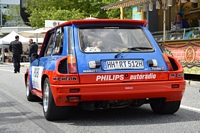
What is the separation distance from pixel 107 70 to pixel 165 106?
1325 millimetres

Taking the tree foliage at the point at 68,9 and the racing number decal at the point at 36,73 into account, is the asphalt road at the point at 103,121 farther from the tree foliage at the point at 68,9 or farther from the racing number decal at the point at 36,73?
the tree foliage at the point at 68,9

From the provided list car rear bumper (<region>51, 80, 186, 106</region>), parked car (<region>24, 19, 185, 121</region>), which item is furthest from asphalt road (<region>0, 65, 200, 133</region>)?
car rear bumper (<region>51, 80, 186, 106</region>)

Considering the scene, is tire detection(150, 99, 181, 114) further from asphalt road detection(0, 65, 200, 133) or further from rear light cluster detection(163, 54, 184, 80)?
rear light cluster detection(163, 54, 184, 80)

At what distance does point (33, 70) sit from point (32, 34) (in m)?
21.9

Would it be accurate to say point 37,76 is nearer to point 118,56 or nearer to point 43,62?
point 43,62

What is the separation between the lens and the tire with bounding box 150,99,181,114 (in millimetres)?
6344

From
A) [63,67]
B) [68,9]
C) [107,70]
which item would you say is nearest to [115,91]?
[107,70]

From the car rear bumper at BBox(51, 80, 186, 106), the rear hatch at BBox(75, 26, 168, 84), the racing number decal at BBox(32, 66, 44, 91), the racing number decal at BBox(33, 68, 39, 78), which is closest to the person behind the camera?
the car rear bumper at BBox(51, 80, 186, 106)

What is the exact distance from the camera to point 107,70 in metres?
5.67

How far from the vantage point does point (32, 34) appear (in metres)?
29.1

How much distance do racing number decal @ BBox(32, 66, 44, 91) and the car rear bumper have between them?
1.20 meters

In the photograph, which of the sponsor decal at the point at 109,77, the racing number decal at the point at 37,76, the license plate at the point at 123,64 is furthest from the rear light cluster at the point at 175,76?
the racing number decal at the point at 37,76

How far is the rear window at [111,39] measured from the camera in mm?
5996

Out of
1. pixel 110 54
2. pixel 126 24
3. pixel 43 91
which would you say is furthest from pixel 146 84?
pixel 43 91
